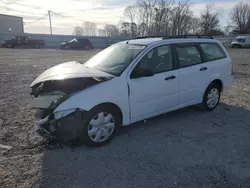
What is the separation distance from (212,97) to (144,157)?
2.75 meters

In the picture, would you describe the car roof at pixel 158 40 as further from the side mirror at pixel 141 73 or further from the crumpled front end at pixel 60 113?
the crumpled front end at pixel 60 113

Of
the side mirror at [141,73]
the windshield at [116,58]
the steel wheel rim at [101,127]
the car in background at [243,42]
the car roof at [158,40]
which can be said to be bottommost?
the steel wheel rim at [101,127]

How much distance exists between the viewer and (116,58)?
417cm

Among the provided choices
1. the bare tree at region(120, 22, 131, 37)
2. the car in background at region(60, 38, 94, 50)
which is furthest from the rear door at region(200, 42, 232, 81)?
the bare tree at region(120, 22, 131, 37)

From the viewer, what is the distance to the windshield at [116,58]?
3.83 meters

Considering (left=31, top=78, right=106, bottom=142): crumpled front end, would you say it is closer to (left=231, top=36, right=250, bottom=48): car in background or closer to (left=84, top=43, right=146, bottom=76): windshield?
(left=84, top=43, right=146, bottom=76): windshield

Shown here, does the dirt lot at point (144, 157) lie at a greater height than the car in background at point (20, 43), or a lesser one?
lesser

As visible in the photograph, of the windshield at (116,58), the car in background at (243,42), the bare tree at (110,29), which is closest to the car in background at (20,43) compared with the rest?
the car in background at (243,42)

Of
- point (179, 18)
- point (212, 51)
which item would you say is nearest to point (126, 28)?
point (179, 18)

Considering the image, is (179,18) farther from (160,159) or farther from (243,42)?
(160,159)

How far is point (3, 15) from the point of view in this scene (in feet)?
189

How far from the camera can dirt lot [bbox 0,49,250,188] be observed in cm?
275

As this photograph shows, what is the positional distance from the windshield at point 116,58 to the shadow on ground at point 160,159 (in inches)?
47.1

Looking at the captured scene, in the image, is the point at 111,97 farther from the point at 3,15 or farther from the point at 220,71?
the point at 3,15
